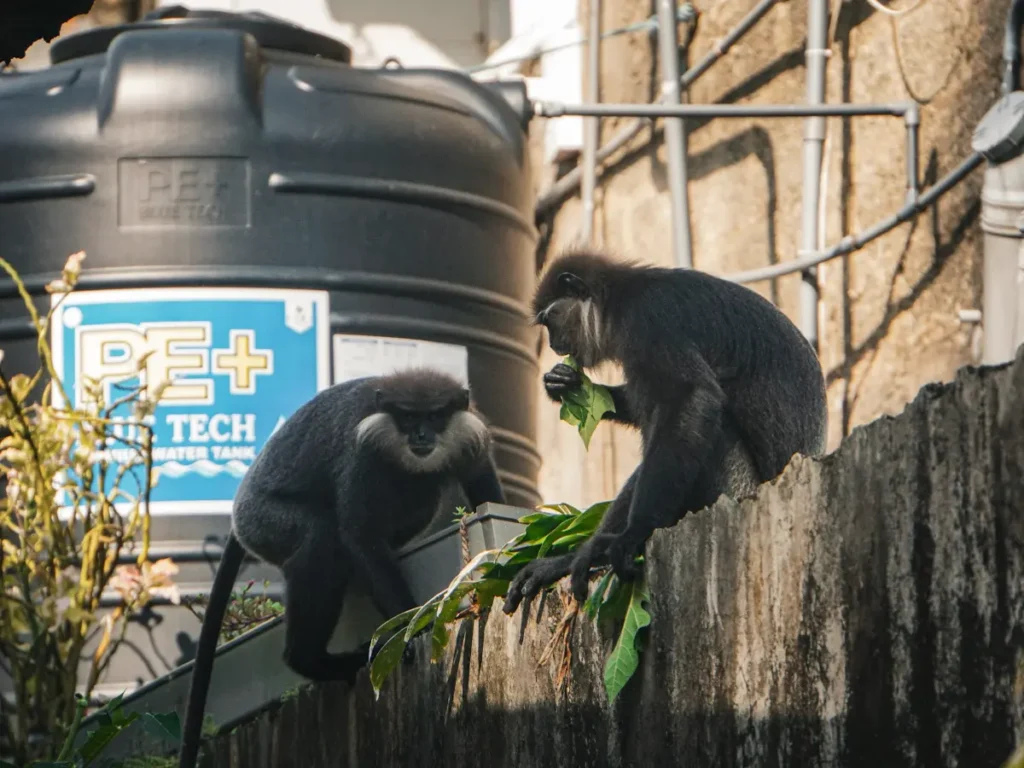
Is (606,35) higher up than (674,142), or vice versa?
(606,35)

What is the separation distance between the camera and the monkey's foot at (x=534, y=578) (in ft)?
16.3

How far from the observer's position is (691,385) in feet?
16.9

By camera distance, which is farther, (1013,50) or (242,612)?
(242,612)

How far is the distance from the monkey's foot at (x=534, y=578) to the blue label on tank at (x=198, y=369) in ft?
11.0

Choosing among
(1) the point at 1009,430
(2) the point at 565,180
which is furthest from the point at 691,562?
(2) the point at 565,180

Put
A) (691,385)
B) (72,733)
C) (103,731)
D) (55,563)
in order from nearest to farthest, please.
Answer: (691,385) < (103,731) < (72,733) < (55,563)

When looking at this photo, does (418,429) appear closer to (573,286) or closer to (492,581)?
(573,286)

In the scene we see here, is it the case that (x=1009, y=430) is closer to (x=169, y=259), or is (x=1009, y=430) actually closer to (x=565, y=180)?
(x=169, y=259)

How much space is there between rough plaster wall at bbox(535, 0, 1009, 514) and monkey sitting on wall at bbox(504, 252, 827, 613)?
374 cm

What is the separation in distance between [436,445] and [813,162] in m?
2.90

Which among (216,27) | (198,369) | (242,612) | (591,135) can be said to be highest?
(216,27)

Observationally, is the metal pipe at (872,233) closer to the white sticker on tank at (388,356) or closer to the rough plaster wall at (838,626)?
the white sticker on tank at (388,356)

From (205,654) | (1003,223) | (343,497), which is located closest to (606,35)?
(1003,223)

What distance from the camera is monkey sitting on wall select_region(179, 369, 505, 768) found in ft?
22.5
